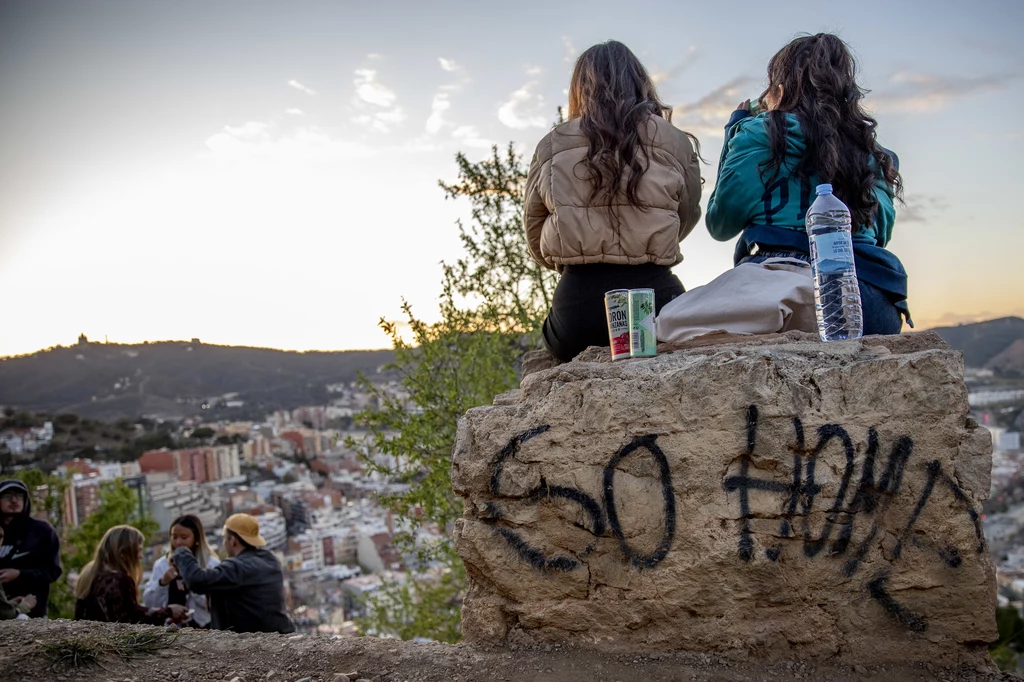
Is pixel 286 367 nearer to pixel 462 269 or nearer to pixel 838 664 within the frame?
pixel 462 269

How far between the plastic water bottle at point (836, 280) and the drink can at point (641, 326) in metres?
0.65

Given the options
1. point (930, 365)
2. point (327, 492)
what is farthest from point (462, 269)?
point (327, 492)

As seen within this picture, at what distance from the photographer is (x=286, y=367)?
80.0 feet

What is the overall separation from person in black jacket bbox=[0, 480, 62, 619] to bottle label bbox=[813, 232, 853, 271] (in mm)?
5520

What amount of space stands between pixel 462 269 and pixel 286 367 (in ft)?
59.8

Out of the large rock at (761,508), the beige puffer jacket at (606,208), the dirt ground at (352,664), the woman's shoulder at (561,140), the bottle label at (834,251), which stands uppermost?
the woman's shoulder at (561,140)

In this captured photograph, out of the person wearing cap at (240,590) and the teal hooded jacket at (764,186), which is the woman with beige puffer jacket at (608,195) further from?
the person wearing cap at (240,590)

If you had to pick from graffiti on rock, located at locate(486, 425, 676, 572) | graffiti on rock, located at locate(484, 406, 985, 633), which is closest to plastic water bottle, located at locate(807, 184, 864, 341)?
graffiti on rock, located at locate(484, 406, 985, 633)

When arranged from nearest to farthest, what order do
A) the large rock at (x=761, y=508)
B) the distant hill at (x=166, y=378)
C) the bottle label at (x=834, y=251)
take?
the large rock at (x=761, y=508) → the bottle label at (x=834, y=251) → the distant hill at (x=166, y=378)

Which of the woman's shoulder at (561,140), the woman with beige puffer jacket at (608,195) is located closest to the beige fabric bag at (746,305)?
the woman with beige puffer jacket at (608,195)

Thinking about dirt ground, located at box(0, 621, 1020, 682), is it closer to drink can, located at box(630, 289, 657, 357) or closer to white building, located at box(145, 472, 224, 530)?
drink can, located at box(630, 289, 657, 357)

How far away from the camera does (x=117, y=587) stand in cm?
463

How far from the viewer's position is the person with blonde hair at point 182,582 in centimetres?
480

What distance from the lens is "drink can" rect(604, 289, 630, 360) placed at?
2822 millimetres
